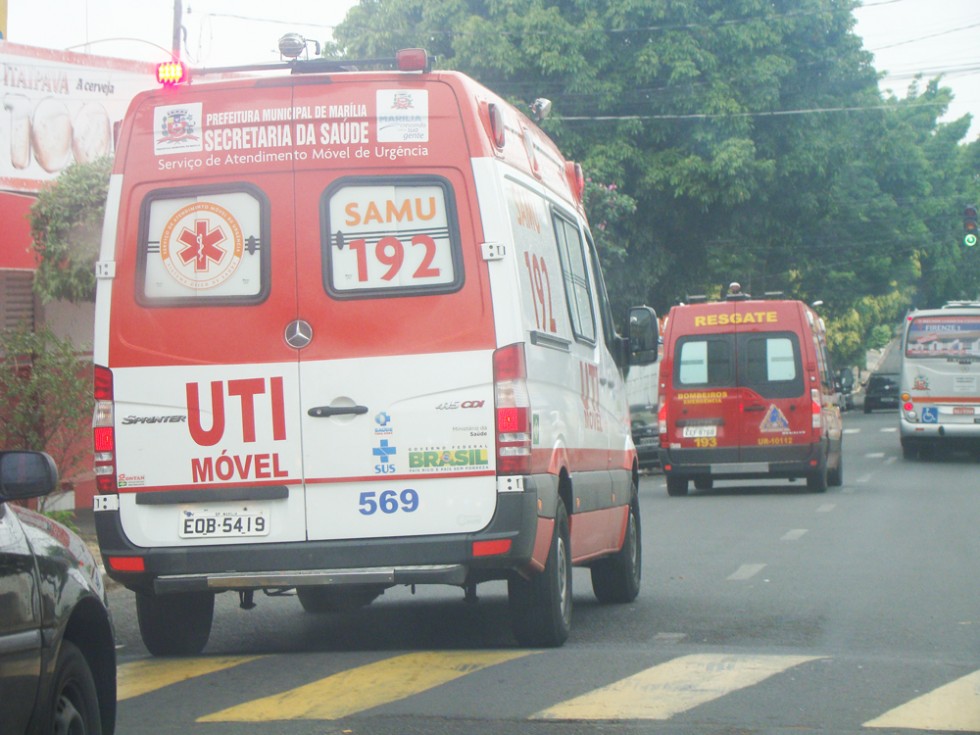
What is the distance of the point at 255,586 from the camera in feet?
25.9

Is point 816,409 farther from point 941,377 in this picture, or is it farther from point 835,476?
point 941,377

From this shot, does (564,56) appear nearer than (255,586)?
No

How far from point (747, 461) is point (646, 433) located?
6570 mm

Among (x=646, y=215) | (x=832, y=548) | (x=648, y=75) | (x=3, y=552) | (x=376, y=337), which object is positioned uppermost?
(x=648, y=75)

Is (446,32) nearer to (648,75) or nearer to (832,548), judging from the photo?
(648,75)

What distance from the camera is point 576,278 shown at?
32.6 feet

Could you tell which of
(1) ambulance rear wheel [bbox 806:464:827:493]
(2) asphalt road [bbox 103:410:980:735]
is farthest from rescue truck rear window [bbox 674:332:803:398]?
(2) asphalt road [bbox 103:410:980:735]

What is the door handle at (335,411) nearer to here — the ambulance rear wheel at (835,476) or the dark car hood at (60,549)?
the dark car hood at (60,549)

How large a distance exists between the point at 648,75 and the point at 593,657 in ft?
90.8

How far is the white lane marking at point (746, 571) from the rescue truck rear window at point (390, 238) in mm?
4948

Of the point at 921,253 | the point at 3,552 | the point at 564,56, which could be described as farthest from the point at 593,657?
the point at 921,253

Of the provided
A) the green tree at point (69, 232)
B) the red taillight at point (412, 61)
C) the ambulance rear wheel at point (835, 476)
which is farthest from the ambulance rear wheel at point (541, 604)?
the ambulance rear wheel at point (835, 476)

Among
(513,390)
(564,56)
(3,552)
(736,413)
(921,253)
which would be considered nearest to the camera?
(3,552)

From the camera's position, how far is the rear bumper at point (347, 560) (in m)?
7.80
